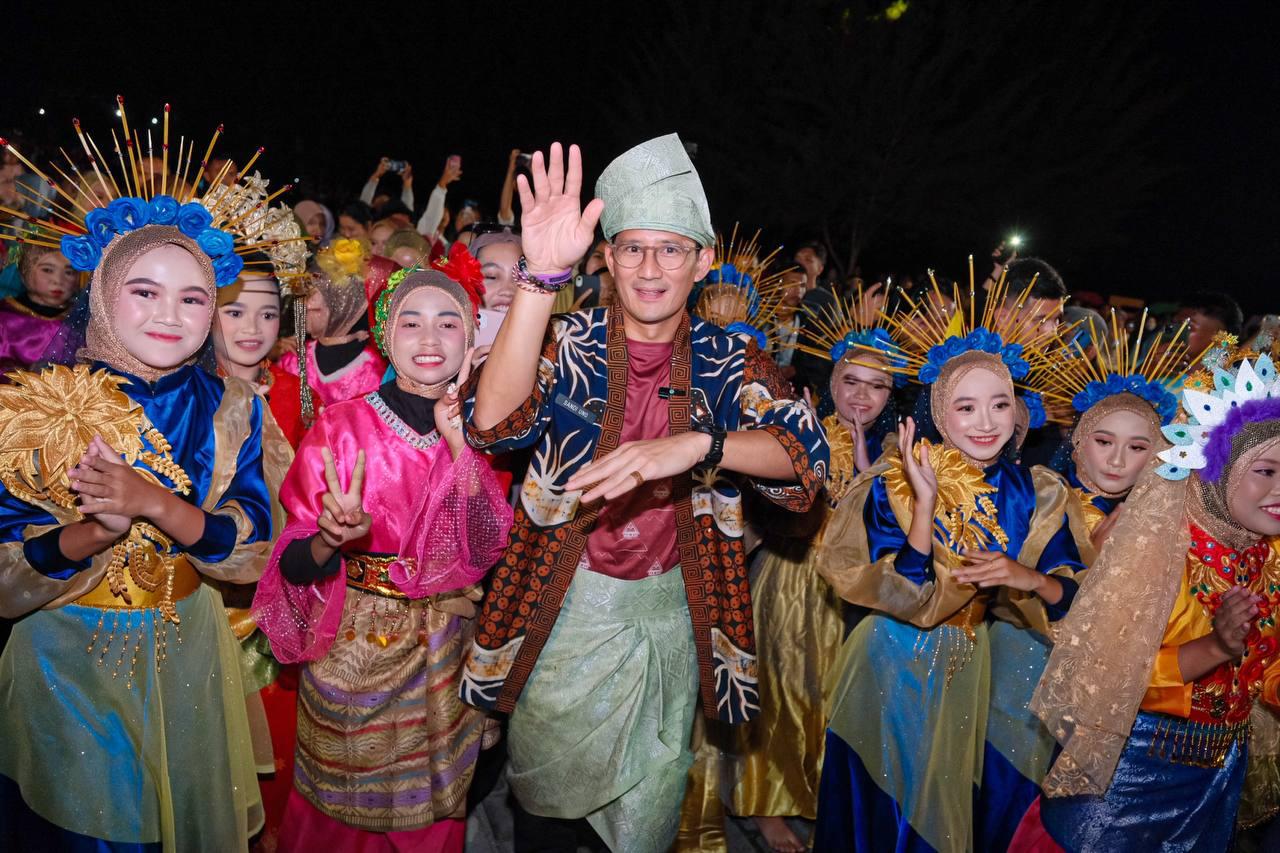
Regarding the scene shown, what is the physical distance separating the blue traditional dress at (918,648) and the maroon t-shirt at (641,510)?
842 mm

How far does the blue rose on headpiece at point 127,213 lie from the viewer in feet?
8.86

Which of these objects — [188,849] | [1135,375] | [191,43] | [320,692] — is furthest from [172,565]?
[191,43]

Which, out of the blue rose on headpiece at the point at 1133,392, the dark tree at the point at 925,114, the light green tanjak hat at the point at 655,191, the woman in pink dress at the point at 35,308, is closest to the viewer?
the light green tanjak hat at the point at 655,191

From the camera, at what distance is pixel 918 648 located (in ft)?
11.1

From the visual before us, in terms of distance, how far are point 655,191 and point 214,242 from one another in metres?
1.31

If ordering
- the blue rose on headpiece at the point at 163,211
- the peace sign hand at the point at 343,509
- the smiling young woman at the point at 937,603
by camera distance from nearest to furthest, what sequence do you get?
the peace sign hand at the point at 343,509 → the blue rose on headpiece at the point at 163,211 → the smiling young woman at the point at 937,603

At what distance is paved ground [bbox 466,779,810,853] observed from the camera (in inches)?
148

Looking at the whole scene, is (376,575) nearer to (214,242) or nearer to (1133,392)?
(214,242)

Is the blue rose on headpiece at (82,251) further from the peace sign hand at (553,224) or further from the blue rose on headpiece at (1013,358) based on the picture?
the blue rose on headpiece at (1013,358)

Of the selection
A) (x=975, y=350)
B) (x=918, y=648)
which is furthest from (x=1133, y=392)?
(x=918, y=648)

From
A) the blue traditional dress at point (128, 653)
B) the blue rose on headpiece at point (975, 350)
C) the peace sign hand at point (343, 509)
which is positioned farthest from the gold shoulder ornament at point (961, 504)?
the blue traditional dress at point (128, 653)

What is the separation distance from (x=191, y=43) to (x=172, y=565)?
1189 cm

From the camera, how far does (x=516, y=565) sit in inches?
108

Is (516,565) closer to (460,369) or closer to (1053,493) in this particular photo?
(460,369)
